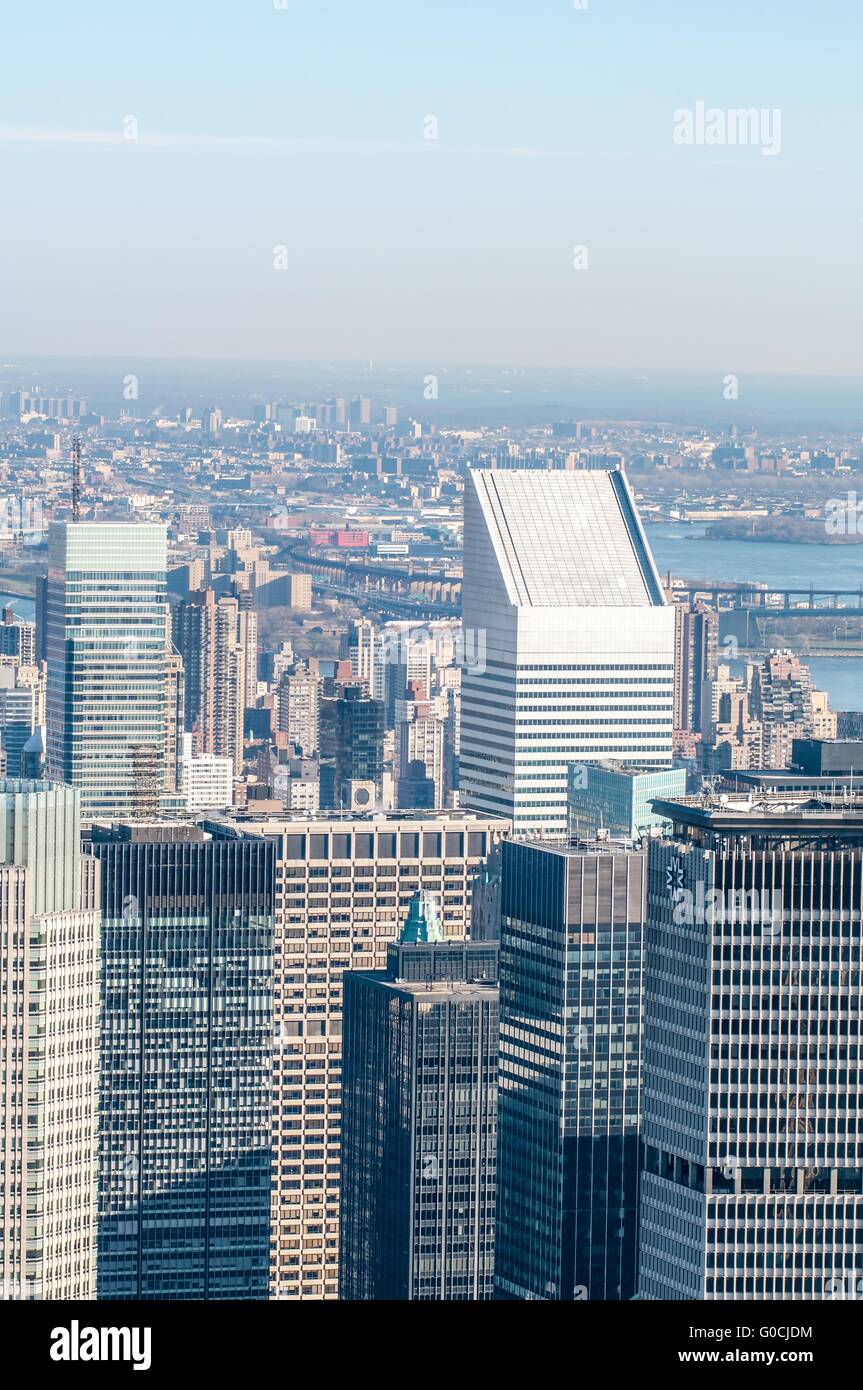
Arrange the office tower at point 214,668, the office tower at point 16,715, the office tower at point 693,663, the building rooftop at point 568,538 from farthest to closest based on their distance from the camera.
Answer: the office tower at point 214,668 → the office tower at point 693,663 → the office tower at point 16,715 → the building rooftop at point 568,538

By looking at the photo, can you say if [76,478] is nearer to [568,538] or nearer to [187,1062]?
[568,538]

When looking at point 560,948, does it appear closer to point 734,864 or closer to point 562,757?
point 734,864

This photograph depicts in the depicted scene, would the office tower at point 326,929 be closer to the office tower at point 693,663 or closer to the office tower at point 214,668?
the office tower at point 693,663

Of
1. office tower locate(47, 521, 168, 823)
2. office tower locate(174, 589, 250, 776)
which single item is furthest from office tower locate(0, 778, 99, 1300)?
office tower locate(174, 589, 250, 776)

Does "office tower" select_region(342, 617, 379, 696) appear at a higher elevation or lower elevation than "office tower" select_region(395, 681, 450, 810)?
higher

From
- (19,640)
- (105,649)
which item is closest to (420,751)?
(105,649)

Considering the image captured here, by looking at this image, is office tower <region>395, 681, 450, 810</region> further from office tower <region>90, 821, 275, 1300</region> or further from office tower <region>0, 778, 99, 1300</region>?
office tower <region>0, 778, 99, 1300</region>

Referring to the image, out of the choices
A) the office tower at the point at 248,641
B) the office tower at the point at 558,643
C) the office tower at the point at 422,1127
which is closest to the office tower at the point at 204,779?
the office tower at the point at 558,643
